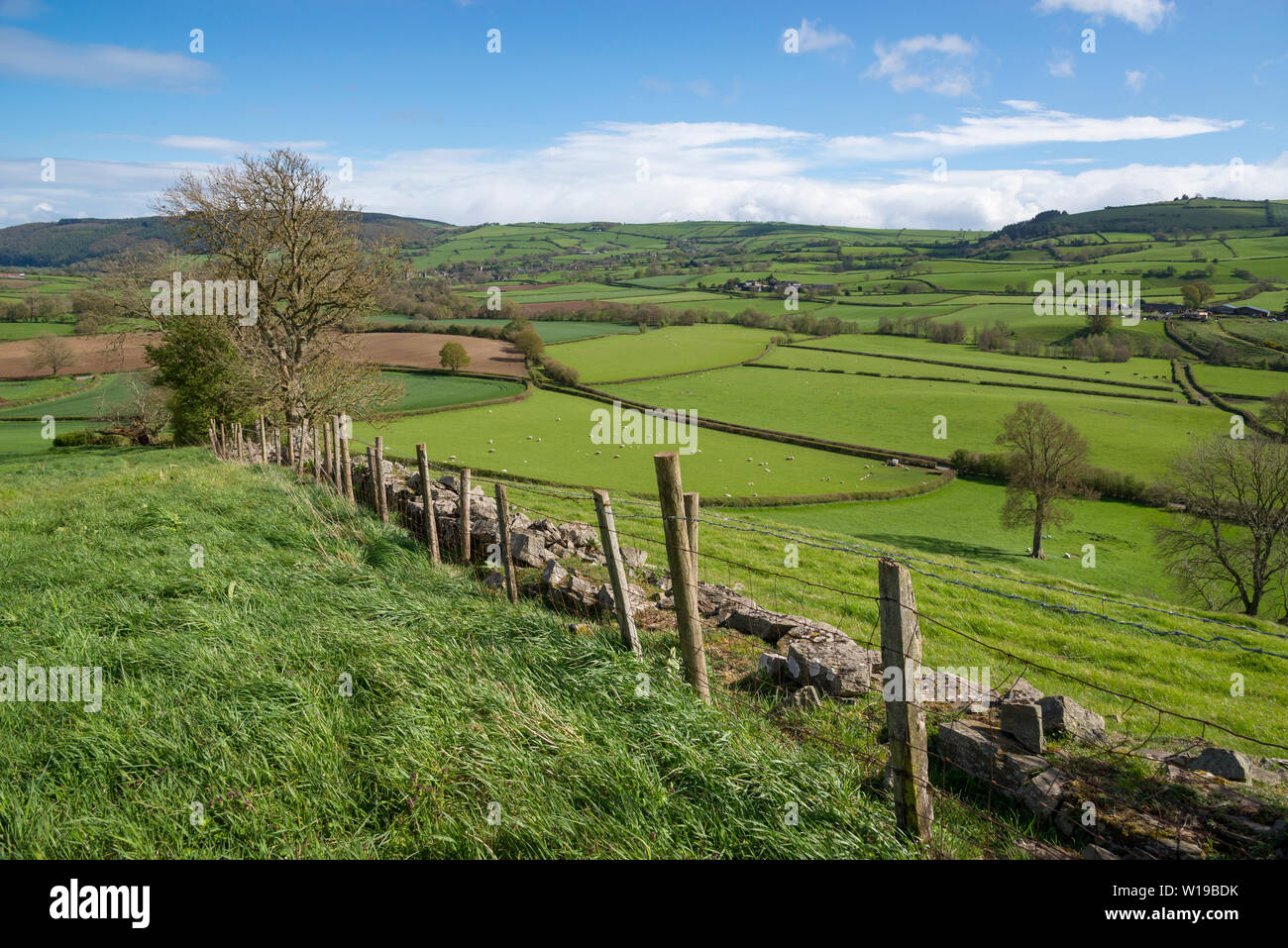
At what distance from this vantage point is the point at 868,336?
98.9 metres

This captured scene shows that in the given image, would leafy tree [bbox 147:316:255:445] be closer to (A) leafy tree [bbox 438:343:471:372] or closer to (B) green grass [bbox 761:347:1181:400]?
(A) leafy tree [bbox 438:343:471:372]

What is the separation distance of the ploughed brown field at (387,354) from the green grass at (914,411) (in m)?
16.4

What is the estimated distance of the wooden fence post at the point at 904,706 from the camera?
14.7 ft

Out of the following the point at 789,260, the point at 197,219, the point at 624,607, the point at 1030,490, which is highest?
the point at 789,260

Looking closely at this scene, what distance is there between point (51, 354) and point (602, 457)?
56.3m

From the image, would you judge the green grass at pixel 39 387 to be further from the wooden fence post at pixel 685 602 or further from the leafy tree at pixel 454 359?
the wooden fence post at pixel 685 602

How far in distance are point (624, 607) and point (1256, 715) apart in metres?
10.6

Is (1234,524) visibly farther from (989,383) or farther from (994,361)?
(994,361)

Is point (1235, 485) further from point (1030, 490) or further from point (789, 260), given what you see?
point (789, 260)

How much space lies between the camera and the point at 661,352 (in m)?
87.2

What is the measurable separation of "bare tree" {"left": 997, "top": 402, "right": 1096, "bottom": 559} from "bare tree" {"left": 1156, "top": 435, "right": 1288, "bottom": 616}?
4.71 metres

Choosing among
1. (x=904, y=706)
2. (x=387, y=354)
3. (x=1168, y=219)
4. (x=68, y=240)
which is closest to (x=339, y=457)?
(x=904, y=706)

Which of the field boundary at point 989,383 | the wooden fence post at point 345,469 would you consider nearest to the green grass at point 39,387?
the wooden fence post at point 345,469
